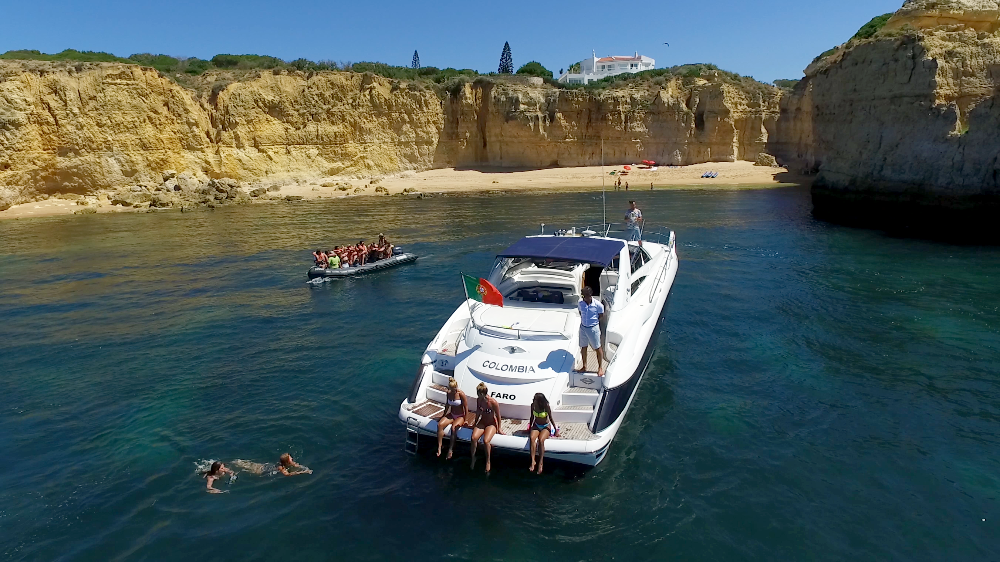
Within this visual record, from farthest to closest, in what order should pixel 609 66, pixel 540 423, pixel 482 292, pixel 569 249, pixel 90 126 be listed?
1. pixel 609 66
2. pixel 90 126
3. pixel 569 249
4. pixel 482 292
5. pixel 540 423

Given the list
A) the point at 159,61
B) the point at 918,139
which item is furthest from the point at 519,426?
the point at 159,61

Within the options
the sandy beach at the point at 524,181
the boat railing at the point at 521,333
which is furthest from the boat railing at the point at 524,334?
the sandy beach at the point at 524,181

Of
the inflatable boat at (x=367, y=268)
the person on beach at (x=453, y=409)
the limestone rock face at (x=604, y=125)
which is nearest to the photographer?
the person on beach at (x=453, y=409)

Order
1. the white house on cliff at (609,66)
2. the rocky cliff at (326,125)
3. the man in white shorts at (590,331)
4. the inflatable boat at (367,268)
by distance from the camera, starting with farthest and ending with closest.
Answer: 1. the white house on cliff at (609,66)
2. the rocky cliff at (326,125)
3. the inflatable boat at (367,268)
4. the man in white shorts at (590,331)

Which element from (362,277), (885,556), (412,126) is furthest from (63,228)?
(885,556)

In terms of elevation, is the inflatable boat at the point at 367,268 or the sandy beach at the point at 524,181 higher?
the sandy beach at the point at 524,181

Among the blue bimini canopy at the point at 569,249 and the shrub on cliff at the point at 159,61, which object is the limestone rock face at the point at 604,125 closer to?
the shrub on cliff at the point at 159,61

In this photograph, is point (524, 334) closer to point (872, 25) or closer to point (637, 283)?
point (637, 283)

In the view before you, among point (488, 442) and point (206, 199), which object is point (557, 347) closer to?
point (488, 442)
